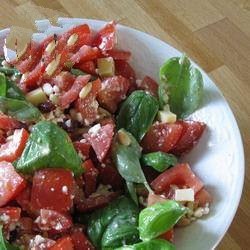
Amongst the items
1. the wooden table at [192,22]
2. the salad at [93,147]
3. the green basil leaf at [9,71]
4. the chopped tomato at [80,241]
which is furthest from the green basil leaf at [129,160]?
the wooden table at [192,22]

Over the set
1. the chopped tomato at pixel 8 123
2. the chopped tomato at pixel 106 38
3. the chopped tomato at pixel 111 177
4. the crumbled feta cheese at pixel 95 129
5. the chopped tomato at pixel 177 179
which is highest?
the chopped tomato at pixel 106 38

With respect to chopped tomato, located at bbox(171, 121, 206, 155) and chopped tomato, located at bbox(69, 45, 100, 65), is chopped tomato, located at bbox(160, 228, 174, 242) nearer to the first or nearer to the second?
chopped tomato, located at bbox(171, 121, 206, 155)

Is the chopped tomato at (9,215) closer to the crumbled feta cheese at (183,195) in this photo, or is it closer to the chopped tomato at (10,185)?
the chopped tomato at (10,185)

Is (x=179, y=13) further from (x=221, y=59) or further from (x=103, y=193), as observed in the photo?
(x=103, y=193)

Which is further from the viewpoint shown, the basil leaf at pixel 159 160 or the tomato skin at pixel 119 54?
the tomato skin at pixel 119 54

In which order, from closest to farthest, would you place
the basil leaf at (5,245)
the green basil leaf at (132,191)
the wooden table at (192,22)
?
the basil leaf at (5,245)
the green basil leaf at (132,191)
the wooden table at (192,22)

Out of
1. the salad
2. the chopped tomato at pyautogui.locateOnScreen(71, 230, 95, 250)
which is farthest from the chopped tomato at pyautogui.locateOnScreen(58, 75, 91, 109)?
the chopped tomato at pyautogui.locateOnScreen(71, 230, 95, 250)
